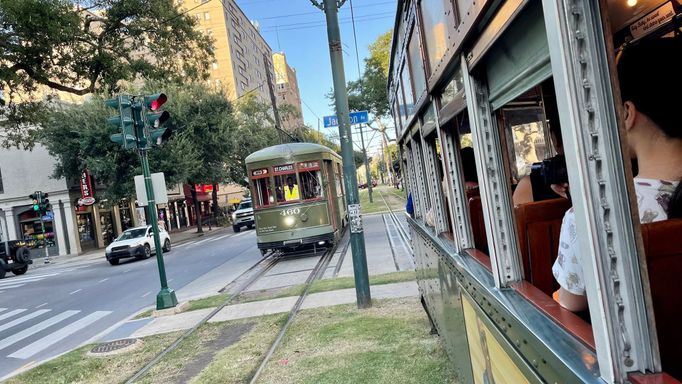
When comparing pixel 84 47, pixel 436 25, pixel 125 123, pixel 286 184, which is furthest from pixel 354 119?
pixel 436 25

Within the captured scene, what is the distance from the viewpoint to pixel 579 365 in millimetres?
1178

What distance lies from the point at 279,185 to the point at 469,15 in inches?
470

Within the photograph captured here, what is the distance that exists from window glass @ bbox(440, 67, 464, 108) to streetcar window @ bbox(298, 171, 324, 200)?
10783mm

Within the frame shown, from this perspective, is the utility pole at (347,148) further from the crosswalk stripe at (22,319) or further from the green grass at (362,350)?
the crosswalk stripe at (22,319)

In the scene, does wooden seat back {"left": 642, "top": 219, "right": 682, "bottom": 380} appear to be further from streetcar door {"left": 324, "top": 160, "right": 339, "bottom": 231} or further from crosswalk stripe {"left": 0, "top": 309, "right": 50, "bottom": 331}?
streetcar door {"left": 324, "top": 160, "right": 339, "bottom": 231}

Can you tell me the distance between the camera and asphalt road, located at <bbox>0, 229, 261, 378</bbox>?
308 inches

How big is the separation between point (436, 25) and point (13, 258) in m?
22.6

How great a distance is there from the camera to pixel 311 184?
1345 centimetres

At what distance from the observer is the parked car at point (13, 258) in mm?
19969

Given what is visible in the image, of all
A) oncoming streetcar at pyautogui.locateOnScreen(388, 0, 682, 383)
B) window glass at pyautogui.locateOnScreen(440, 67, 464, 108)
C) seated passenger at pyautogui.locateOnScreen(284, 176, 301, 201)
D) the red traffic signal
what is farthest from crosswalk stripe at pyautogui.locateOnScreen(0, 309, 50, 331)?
window glass at pyautogui.locateOnScreen(440, 67, 464, 108)

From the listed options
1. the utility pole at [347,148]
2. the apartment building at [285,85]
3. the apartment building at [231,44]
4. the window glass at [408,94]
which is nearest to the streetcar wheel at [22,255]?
the utility pole at [347,148]

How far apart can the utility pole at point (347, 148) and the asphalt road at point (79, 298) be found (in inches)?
169

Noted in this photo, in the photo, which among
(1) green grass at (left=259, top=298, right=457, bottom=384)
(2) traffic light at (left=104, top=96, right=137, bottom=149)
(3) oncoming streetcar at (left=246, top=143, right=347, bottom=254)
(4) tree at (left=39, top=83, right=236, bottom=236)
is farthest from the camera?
(4) tree at (left=39, top=83, right=236, bottom=236)

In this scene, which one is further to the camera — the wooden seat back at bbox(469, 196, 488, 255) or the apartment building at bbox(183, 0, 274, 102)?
the apartment building at bbox(183, 0, 274, 102)
